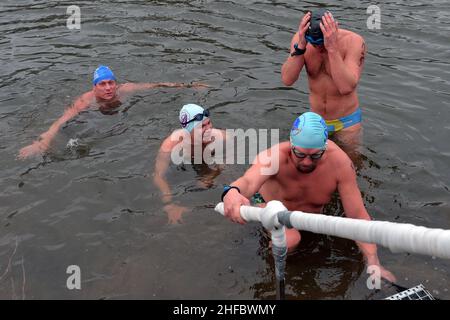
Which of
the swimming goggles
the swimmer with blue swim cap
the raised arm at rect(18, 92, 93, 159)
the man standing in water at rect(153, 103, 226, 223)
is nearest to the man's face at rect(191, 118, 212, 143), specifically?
the man standing in water at rect(153, 103, 226, 223)

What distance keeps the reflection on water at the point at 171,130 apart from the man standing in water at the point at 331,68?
712mm

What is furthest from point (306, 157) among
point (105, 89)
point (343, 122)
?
point (105, 89)

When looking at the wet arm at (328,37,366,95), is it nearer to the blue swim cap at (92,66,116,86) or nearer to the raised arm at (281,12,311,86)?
the raised arm at (281,12,311,86)

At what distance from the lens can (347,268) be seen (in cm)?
550

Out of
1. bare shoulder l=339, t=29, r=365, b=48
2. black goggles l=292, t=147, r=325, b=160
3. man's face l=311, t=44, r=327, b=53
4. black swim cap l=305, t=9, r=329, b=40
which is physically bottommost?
black goggles l=292, t=147, r=325, b=160

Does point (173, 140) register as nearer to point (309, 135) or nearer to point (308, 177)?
point (308, 177)

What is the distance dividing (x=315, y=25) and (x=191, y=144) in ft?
8.86

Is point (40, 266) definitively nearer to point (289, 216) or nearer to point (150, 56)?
A: point (289, 216)

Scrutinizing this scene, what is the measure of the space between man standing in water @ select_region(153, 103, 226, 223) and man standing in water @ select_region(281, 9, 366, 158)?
1474mm

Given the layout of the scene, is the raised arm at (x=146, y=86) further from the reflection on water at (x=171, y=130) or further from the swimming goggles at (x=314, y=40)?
the swimming goggles at (x=314, y=40)

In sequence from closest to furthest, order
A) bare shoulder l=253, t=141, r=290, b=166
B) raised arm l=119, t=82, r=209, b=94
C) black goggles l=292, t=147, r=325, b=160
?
black goggles l=292, t=147, r=325, b=160 → bare shoulder l=253, t=141, r=290, b=166 → raised arm l=119, t=82, r=209, b=94

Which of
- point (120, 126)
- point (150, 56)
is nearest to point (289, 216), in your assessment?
point (120, 126)

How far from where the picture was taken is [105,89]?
9.19 m

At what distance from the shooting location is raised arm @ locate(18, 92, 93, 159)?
7871 mm
